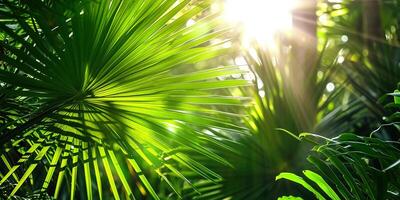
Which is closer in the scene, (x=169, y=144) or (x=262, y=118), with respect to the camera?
(x=169, y=144)

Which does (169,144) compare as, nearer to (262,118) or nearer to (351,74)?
(262,118)

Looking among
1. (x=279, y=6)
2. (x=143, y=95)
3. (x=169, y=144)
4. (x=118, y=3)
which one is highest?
(x=279, y=6)

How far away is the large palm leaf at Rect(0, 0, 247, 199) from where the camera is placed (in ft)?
3.92

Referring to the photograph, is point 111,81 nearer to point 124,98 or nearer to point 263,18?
point 124,98

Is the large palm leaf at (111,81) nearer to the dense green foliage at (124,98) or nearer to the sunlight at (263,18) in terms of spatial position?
the dense green foliage at (124,98)

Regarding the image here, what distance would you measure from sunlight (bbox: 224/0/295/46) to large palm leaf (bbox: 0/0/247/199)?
3.38ft

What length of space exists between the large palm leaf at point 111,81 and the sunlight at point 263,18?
103cm

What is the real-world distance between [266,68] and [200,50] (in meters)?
0.98

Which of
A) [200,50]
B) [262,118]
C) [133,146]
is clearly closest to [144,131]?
[133,146]

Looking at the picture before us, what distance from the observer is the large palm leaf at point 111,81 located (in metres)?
1.19

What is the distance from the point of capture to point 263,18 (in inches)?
108

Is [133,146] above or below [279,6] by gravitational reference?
below

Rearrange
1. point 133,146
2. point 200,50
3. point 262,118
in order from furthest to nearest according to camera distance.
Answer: point 262,118 < point 133,146 < point 200,50

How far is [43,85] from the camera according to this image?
124 centimetres
